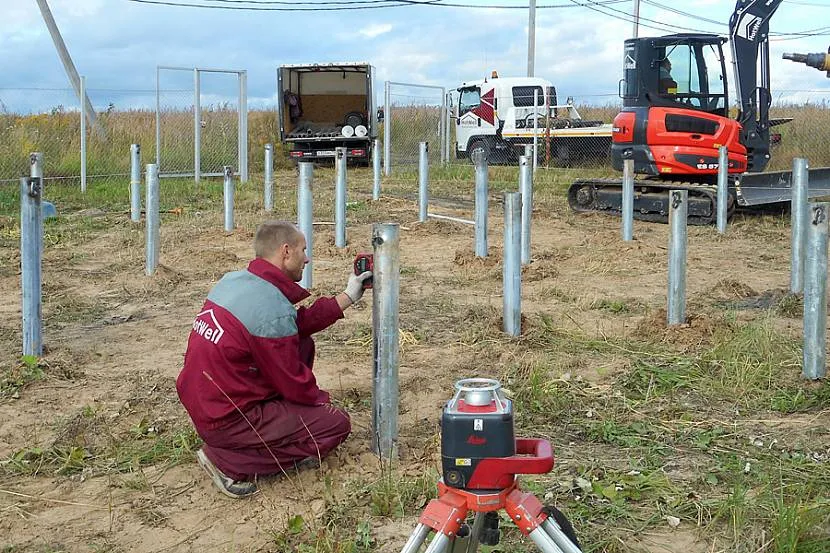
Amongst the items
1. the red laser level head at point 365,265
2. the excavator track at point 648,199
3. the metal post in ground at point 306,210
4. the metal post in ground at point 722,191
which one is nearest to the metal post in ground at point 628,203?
the metal post in ground at point 722,191

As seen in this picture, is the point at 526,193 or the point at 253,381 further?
the point at 526,193

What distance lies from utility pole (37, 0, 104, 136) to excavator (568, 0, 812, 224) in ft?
36.7

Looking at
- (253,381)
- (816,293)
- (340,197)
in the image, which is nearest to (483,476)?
(253,381)

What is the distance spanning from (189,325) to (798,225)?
5228 millimetres

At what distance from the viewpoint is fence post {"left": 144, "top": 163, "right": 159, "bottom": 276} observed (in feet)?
31.1

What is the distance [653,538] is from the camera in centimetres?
388

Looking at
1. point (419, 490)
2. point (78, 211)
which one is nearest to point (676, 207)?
point (419, 490)

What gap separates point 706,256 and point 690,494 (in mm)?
7834

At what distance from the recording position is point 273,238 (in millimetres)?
4613

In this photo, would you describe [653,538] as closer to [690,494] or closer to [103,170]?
[690,494]

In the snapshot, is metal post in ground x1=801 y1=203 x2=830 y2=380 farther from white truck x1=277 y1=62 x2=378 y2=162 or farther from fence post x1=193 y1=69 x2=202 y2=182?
white truck x1=277 y1=62 x2=378 y2=162

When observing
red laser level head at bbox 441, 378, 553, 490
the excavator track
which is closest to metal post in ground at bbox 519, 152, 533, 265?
the excavator track

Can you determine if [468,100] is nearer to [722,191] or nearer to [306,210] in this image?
[722,191]

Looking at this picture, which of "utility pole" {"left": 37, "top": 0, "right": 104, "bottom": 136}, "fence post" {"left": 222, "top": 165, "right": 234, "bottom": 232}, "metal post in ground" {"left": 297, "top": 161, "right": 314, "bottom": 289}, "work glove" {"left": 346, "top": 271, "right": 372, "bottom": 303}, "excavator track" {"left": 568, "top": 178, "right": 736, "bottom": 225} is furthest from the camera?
"utility pole" {"left": 37, "top": 0, "right": 104, "bottom": 136}
